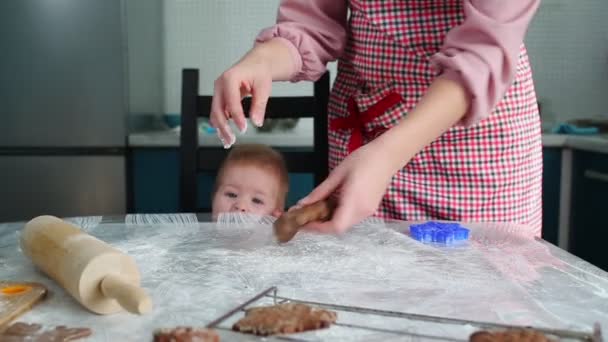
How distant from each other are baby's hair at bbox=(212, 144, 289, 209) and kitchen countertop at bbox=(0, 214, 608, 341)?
0.51 metres

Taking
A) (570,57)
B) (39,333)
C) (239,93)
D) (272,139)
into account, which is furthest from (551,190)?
(39,333)

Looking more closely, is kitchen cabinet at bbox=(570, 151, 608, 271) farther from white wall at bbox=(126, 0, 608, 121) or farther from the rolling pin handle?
the rolling pin handle

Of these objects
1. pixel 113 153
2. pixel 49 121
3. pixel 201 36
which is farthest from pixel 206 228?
pixel 201 36

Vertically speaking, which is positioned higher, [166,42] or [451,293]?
[166,42]

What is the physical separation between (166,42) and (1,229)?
1.52 metres

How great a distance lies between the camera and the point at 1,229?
2.70 ft

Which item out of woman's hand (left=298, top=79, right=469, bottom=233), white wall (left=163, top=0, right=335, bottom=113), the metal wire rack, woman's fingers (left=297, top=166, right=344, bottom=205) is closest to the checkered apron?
woman's hand (left=298, top=79, right=469, bottom=233)

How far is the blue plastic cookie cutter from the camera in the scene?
0.76m

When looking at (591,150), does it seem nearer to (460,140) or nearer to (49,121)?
(460,140)

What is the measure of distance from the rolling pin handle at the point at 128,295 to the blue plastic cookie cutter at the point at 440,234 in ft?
1.28

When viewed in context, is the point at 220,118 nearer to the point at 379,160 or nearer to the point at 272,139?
the point at 379,160

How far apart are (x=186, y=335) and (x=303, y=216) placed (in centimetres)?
22

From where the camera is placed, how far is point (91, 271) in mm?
513

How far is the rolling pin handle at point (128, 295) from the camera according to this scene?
1.50 feet
